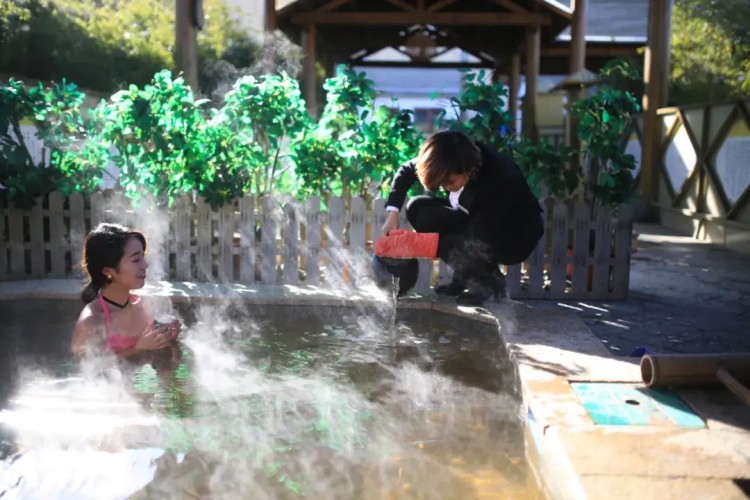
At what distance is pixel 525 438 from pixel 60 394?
219cm

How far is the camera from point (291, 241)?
5855 mm

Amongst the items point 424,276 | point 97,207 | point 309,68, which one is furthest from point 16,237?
point 309,68

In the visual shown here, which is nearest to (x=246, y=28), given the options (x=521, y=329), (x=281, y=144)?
(x=281, y=144)

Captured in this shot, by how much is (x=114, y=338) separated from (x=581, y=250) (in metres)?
3.40

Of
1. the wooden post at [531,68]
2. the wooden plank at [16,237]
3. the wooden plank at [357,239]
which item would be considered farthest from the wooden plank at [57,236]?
the wooden post at [531,68]

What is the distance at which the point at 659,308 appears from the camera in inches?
201

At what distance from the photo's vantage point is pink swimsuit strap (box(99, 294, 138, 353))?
3.69 meters

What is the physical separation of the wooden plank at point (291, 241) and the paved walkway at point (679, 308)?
2165 mm

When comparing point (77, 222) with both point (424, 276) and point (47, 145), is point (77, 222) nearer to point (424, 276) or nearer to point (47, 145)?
point (47, 145)

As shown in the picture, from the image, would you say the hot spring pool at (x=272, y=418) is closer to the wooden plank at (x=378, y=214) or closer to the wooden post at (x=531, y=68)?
the wooden plank at (x=378, y=214)

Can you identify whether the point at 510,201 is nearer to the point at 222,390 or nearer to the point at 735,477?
the point at 222,390

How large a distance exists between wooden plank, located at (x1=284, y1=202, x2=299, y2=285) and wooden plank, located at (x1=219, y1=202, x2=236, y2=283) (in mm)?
451

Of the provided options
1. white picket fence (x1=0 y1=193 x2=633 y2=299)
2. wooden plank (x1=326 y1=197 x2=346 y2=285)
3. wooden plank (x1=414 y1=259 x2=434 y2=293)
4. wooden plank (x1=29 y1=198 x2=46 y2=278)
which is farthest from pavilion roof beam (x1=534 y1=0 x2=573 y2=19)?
wooden plank (x1=29 y1=198 x2=46 y2=278)

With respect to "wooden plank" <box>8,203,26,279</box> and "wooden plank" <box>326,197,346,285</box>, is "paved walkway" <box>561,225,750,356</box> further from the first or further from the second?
"wooden plank" <box>8,203,26,279</box>
